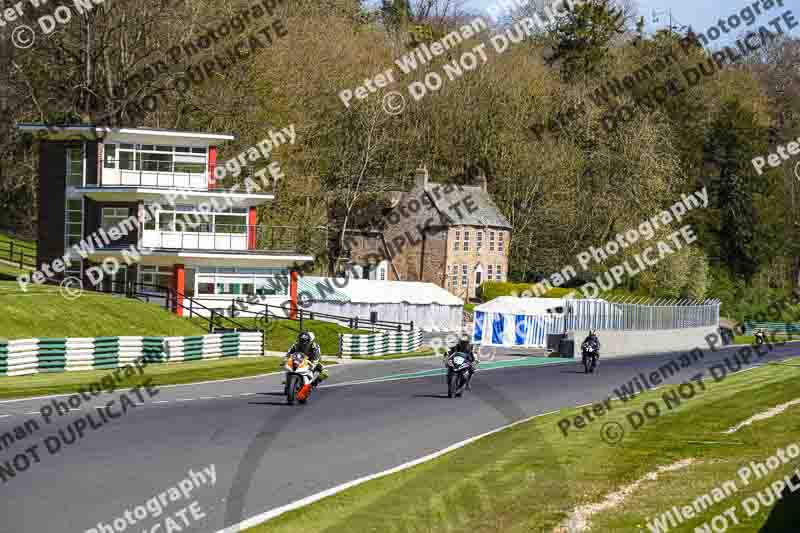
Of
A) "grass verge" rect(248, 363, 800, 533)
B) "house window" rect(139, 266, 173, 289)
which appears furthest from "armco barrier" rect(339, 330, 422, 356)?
"grass verge" rect(248, 363, 800, 533)

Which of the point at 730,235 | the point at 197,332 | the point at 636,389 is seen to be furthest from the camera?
the point at 730,235

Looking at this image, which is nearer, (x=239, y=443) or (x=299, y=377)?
(x=239, y=443)

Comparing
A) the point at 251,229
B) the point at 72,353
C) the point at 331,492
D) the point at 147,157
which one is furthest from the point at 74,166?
the point at 331,492

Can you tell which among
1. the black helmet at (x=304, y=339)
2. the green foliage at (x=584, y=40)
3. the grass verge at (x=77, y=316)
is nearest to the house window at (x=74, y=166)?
the grass verge at (x=77, y=316)

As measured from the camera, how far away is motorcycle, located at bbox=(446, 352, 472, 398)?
2930 centimetres

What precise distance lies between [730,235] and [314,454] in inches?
3585

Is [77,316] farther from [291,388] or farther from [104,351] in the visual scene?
[291,388]

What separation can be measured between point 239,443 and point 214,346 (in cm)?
2553

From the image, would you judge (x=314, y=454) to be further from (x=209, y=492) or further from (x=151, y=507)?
(x=151, y=507)

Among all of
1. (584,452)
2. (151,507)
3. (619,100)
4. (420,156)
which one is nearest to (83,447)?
(151,507)

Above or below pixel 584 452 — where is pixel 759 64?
above

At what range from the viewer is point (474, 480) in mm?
→ 15625

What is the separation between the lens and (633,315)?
6625 centimetres

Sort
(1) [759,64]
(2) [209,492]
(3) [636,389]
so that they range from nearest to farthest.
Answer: (2) [209,492], (3) [636,389], (1) [759,64]
